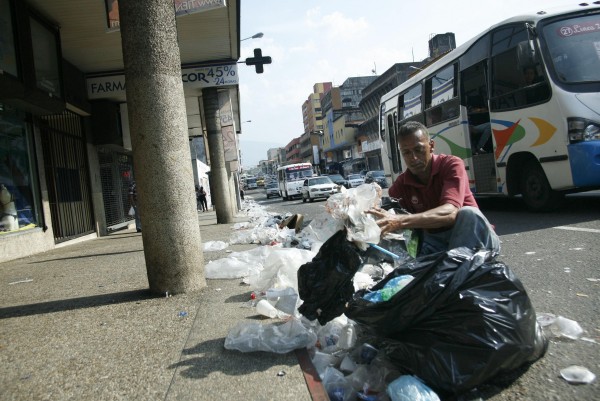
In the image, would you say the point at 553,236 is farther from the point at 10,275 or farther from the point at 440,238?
the point at 10,275

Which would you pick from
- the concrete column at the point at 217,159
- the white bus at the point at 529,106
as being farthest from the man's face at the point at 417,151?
the concrete column at the point at 217,159

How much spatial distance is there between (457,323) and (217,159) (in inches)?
515

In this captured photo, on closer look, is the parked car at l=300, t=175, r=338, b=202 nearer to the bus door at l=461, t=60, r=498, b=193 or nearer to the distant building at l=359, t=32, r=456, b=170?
the bus door at l=461, t=60, r=498, b=193

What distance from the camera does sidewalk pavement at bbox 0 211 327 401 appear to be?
233 centimetres

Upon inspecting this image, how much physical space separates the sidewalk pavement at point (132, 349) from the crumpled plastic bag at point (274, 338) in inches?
1.7

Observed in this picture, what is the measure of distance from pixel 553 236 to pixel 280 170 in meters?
30.7

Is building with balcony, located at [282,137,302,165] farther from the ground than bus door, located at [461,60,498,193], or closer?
farther from the ground

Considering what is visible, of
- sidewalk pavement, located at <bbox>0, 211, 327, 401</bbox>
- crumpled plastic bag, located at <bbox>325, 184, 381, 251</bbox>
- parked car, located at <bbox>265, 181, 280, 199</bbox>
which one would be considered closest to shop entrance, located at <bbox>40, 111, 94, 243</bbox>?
sidewalk pavement, located at <bbox>0, 211, 327, 401</bbox>

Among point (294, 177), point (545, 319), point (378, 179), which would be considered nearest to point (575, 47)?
point (545, 319)

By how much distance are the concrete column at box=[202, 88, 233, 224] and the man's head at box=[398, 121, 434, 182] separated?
11.6m

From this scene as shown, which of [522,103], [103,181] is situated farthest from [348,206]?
[103,181]

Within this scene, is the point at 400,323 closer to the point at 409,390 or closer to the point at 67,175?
the point at 409,390

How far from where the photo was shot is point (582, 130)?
675 cm

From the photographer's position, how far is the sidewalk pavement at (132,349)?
233 cm
